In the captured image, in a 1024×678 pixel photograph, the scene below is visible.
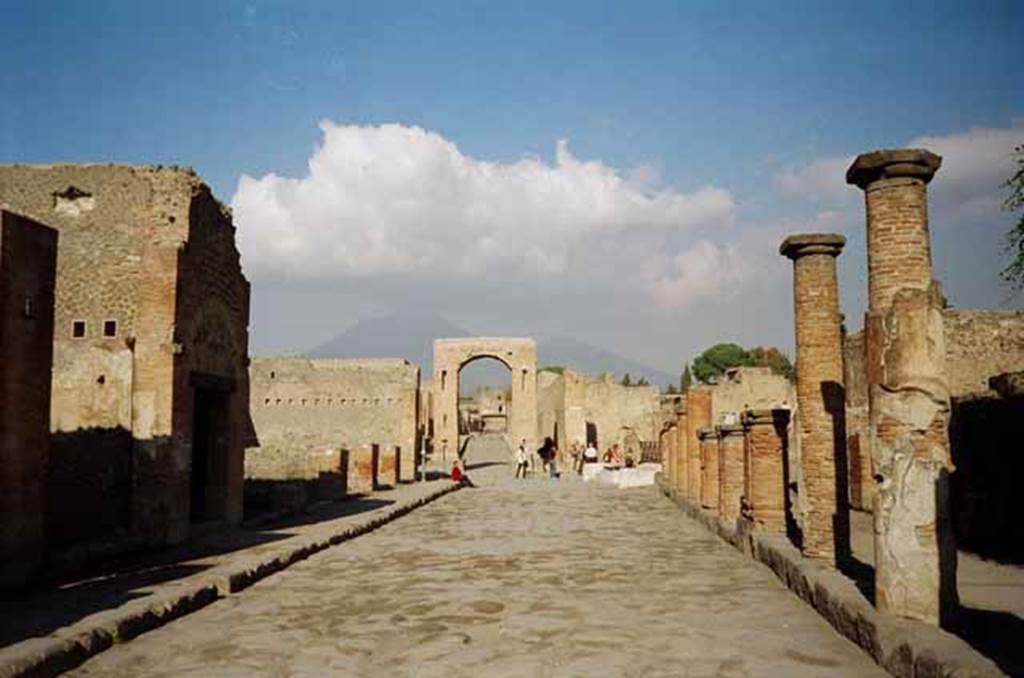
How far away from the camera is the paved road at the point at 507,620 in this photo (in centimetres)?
488

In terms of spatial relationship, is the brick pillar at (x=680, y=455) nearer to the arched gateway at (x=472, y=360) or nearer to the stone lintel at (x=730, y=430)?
the stone lintel at (x=730, y=430)

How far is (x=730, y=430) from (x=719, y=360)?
6672 centimetres

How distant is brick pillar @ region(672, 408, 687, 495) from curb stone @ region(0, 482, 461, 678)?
893cm

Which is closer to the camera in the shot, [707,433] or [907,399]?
[907,399]

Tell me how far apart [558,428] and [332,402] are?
9366 millimetres

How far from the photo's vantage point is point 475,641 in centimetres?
547

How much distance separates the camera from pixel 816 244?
852cm

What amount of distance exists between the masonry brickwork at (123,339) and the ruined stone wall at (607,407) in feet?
80.0

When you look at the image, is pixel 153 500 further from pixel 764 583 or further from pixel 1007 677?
pixel 1007 677

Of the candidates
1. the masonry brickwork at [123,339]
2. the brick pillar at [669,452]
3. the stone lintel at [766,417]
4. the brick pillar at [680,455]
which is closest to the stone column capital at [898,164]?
the stone lintel at [766,417]

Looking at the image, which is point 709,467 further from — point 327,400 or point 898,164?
point 327,400

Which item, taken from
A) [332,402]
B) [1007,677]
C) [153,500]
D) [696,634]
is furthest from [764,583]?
[332,402]

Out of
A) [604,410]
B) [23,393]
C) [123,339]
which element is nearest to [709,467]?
[123,339]

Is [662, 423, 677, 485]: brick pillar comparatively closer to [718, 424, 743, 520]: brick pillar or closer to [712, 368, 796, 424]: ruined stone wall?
[718, 424, 743, 520]: brick pillar
